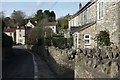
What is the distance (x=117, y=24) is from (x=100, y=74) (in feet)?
41.4

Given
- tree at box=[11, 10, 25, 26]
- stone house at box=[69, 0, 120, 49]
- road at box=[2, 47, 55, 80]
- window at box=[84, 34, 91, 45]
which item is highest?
tree at box=[11, 10, 25, 26]

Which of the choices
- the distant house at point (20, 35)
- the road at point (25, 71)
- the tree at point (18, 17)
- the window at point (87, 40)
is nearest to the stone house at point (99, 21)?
the window at point (87, 40)

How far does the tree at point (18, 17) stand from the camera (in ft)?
381

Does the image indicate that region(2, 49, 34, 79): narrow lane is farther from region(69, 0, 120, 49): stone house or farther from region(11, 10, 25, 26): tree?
region(11, 10, 25, 26): tree

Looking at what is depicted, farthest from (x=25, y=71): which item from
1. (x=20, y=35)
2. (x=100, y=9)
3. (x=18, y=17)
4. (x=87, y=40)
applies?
(x=18, y=17)

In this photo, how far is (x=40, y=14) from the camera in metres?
118

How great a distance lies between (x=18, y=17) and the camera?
117 meters

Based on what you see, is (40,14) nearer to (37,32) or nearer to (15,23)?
(15,23)

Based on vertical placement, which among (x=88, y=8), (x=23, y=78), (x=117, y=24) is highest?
(x=88, y=8)

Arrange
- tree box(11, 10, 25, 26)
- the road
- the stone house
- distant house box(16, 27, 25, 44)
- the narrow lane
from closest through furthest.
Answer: the road, the narrow lane, the stone house, distant house box(16, 27, 25, 44), tree box(11, 10, 25, 26)

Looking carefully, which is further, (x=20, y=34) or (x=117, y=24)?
(x=20, y=34)

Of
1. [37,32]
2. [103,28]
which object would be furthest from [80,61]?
[37,32]

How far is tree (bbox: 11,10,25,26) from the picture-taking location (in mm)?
116150

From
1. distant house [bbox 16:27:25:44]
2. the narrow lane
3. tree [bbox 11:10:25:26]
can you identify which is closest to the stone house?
the narrow lane
